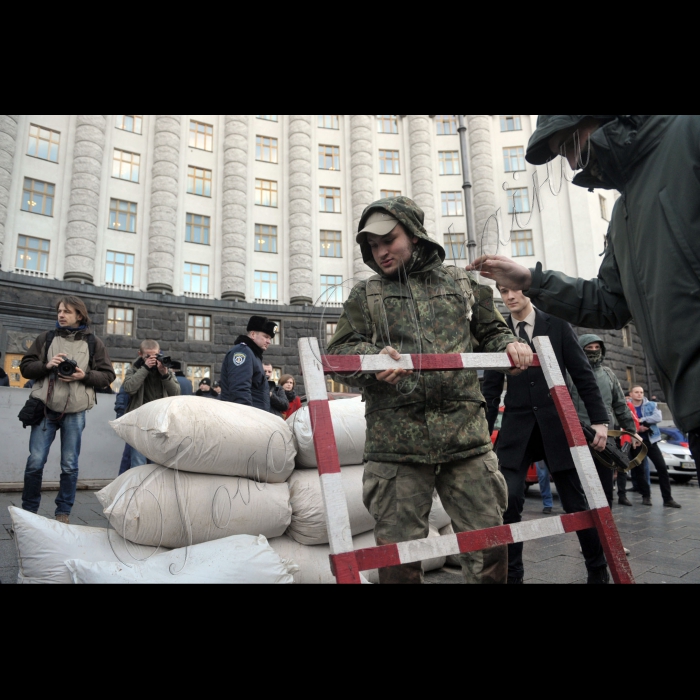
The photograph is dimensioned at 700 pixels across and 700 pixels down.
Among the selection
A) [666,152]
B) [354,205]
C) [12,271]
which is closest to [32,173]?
[12,271]

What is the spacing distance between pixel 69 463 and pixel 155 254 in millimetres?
16120

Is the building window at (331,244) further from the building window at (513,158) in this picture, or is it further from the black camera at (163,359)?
the black camera at (163,359)

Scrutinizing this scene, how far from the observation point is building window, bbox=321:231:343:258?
20859 millimetres

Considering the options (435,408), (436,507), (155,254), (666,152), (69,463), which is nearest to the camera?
(666,152)

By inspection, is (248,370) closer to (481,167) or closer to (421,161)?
(421,161)

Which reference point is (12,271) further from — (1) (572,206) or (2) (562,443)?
(1) (572,206)

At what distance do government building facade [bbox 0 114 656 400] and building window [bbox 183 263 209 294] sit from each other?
2.0 inches

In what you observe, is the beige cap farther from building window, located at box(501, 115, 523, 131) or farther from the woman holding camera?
building window, located at box(501, 115, 523, 131)

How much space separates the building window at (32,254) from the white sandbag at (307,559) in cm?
1735

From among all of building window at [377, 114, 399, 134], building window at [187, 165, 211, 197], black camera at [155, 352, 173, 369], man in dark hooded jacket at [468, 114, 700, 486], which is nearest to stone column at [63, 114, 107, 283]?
building window at [187, 165, 211, 197]

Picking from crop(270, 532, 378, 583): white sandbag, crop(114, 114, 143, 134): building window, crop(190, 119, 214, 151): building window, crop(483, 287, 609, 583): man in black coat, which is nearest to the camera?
crop(270, 532, 378, 583): white sandbag

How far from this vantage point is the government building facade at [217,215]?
16.7 m

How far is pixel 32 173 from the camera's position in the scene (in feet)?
55.9

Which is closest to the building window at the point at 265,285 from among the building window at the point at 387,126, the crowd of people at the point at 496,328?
the building window at the point at 387,126
